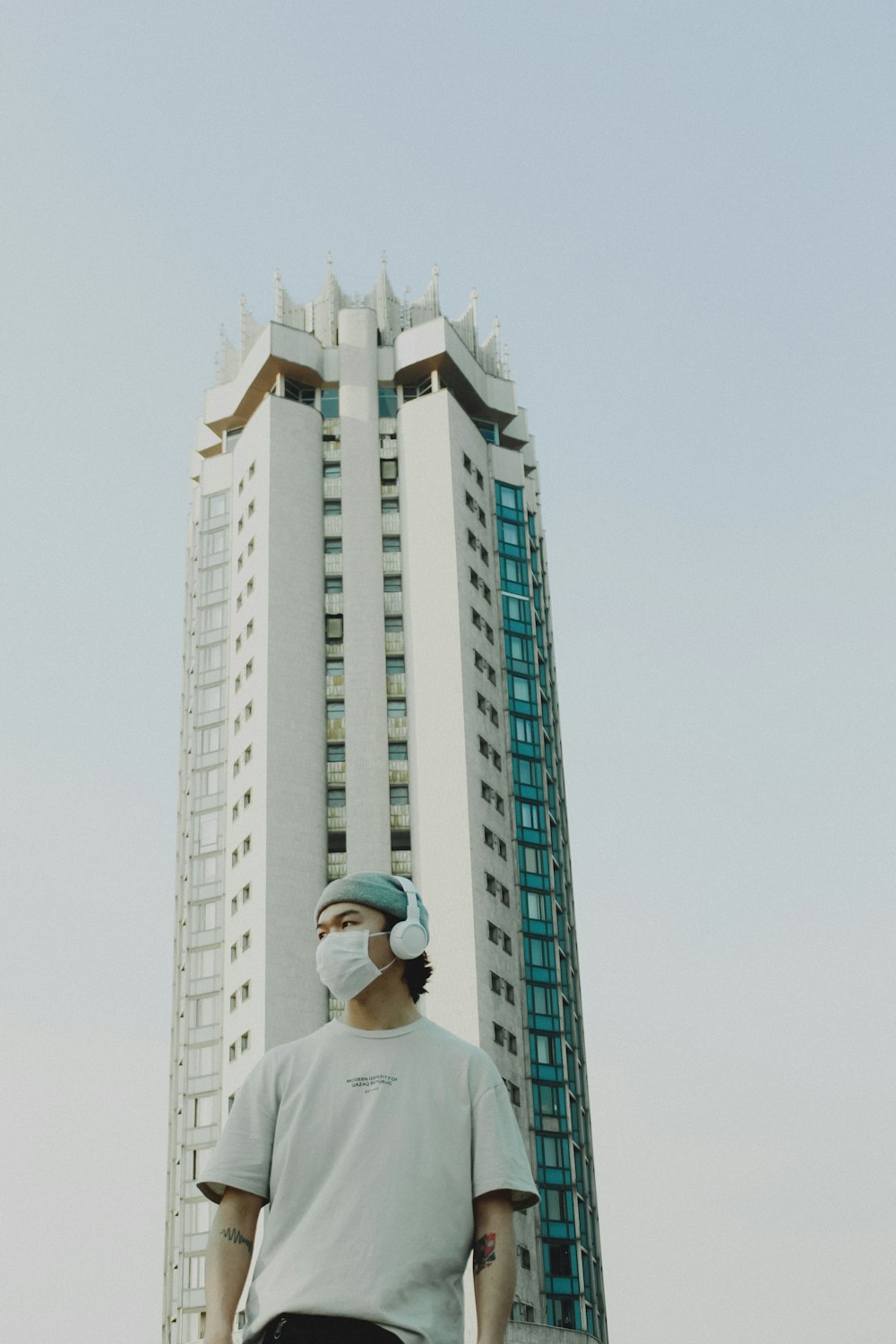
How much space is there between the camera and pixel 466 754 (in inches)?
2675

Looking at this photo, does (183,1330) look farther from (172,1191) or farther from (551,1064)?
(551,1064)

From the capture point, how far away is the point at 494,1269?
5.75 m

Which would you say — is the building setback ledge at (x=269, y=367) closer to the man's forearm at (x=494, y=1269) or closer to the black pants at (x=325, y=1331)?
the man's forearm at (x=494, y=1269)

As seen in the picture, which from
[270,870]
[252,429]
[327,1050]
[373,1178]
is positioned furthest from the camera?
[252,429]

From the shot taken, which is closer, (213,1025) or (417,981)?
(417,981)

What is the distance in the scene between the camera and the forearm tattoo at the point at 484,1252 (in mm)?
5773

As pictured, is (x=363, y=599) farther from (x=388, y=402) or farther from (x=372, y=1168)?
(x=372, y=1168)

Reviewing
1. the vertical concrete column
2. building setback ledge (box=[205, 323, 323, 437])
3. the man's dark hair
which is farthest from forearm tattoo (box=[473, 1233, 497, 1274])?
building setback ledge (box=[205, 323, 323, 437])

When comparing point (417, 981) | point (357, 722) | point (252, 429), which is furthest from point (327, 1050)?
point (252, 429)

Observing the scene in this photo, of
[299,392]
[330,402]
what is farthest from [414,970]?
[299,392]

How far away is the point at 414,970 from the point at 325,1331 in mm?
1556

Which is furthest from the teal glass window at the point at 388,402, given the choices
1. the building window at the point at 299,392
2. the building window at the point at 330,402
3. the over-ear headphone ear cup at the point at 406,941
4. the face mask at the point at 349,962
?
the face mask at the point at 349,962

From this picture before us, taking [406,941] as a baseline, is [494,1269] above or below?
below

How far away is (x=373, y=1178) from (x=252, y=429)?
7487 centimetres
